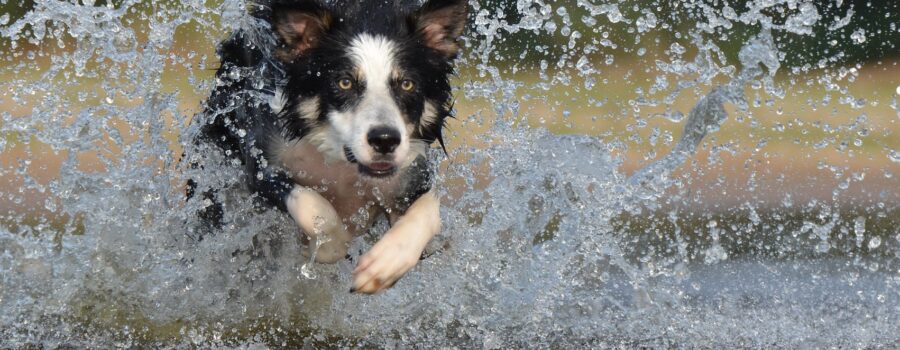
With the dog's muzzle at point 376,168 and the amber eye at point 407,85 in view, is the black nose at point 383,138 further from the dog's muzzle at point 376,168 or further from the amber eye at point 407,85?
the amber eye at point 407,85

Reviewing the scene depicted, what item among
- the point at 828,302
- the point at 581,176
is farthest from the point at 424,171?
the point at 828,302

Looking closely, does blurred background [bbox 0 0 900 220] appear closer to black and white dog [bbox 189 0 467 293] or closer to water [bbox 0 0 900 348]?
water [bbox 0 0 900 348]

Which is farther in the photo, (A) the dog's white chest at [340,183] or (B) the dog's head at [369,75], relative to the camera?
(A) the dog's white chest at [340,183]

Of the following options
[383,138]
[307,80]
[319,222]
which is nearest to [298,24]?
[307,80]

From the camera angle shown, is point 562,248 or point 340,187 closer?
point 340,187

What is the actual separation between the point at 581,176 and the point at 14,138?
21.2 ft

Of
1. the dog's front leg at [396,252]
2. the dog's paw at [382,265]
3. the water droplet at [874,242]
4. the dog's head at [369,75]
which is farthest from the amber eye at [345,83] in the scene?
the water droplet at [874,242]

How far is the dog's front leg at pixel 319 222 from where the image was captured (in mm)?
3963

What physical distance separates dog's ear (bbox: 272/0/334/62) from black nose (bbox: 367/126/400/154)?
1.73ft

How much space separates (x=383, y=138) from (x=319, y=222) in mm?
438

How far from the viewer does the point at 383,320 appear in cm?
414

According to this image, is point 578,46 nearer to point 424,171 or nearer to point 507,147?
point 507,147

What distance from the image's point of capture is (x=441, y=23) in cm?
426

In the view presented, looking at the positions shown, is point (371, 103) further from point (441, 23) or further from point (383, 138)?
point (441, 23)
